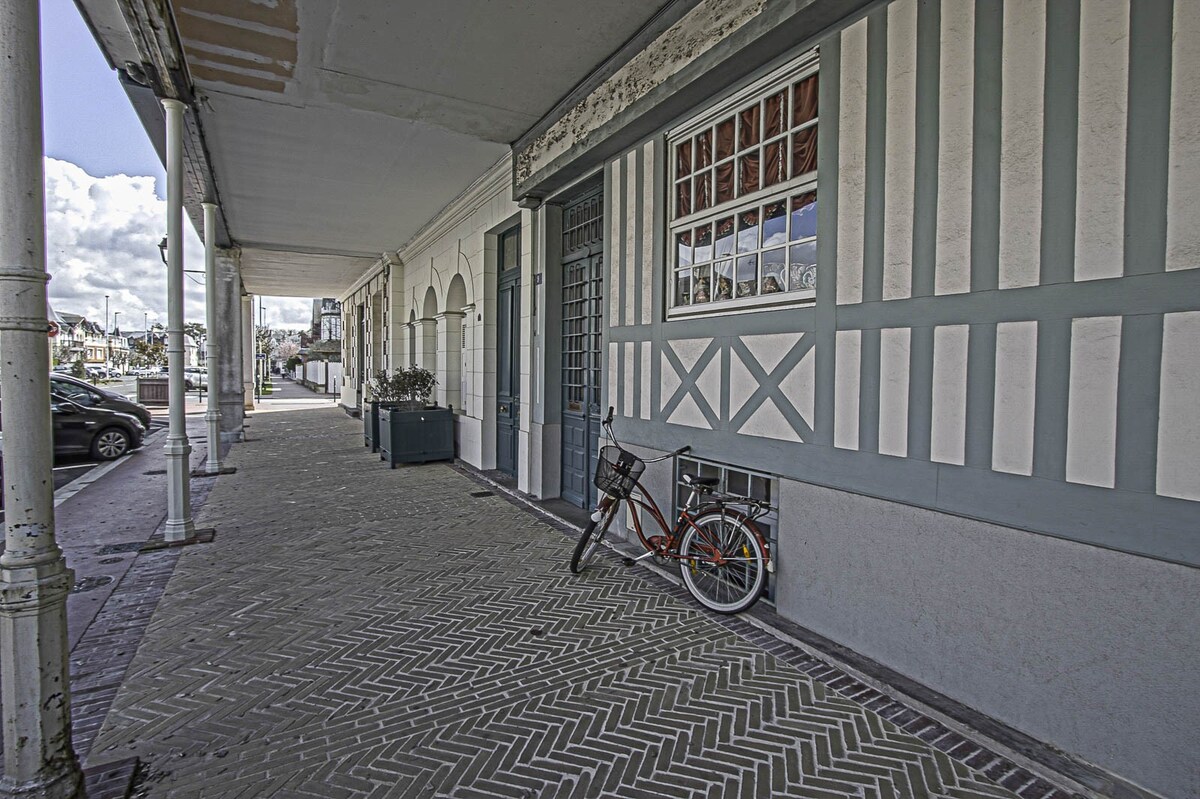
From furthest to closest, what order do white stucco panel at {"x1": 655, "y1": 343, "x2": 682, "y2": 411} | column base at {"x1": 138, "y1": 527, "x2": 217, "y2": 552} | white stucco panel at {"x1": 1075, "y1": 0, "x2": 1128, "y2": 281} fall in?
1. column base at {"x1": 138, "y1": 527, "x2": 217, "y2": 552}
2. white stucco panel at {"x1": 655, "y1": 343, "x2": 682, "y2": 411}
3. white stucco panel at {"x1": 1075, "y1": 0, "x2": 1128, "y2": 281}

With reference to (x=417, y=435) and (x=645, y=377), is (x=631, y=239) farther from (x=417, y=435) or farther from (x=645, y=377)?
(x=417, y=435)

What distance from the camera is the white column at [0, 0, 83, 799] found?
219 centimetres

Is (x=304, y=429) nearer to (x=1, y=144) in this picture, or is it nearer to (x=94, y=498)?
(x=94, y=498)

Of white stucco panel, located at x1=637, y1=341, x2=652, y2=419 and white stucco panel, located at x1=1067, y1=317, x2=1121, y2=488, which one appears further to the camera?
white stucco panel, located at x1=637, y1=341, x2=652, y2=419

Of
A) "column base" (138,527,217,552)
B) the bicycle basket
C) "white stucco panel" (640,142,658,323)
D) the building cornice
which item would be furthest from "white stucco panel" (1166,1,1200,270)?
"column base" (138,527,217,552)

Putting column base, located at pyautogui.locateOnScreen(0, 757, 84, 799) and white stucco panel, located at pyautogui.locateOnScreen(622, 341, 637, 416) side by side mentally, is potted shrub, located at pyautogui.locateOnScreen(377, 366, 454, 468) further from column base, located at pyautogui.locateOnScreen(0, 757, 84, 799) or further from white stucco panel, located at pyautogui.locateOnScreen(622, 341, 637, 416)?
column base, located at pyautogui.locateOnScreen(0, 757, 84, 799)

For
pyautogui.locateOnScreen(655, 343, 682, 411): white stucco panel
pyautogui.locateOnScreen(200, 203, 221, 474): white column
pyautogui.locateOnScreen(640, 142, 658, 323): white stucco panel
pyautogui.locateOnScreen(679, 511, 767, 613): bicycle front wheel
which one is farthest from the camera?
pyautogui.locateOnScreen(200, 203, 221, 474): white column

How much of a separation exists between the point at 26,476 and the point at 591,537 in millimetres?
3642

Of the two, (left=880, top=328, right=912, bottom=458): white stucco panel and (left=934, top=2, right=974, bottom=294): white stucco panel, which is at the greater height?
(left=934, top=2, right=974, bottom=294): white stucco panel

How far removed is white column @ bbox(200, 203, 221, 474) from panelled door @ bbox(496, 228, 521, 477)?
460 centimetres

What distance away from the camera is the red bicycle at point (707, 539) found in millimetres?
4098

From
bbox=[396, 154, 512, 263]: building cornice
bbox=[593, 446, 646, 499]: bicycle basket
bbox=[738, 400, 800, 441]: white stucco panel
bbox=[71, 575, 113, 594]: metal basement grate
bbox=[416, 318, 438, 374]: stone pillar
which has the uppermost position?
bbox=[396, 154, 512, 263]: building cornice

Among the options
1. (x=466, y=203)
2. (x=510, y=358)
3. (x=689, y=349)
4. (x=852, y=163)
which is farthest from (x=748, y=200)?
(x=466, y=203)

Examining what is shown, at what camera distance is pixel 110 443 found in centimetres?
1105
